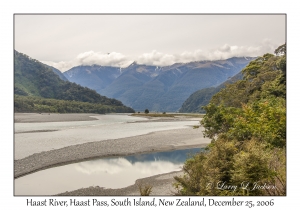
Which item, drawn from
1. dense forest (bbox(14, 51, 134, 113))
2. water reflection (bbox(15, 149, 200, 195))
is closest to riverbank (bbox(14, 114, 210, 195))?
water reflection (bbox(15, 149, 200, 195))

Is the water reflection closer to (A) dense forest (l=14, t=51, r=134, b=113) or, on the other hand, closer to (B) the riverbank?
(B) the riverbank

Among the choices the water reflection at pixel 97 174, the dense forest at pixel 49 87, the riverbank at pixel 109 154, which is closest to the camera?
the riverbank at pixel 109 154

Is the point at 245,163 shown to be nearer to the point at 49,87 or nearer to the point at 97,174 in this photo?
the point at 97,174

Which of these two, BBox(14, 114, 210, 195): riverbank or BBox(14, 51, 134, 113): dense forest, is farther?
BBox(14, 51, 134, 113): dense forest

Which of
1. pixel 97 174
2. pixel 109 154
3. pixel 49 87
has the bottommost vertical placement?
pixel 97 174

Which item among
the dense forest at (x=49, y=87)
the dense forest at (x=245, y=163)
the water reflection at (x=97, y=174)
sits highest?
the dense forest at (x=49, y=87)

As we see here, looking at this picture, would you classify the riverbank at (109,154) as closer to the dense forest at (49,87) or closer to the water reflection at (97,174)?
the water reflection at (97,174)

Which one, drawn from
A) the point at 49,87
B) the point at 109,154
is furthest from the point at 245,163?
the point at 49,87

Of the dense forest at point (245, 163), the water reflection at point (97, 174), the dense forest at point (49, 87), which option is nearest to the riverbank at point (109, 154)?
the water reflection at point (97, 174)
